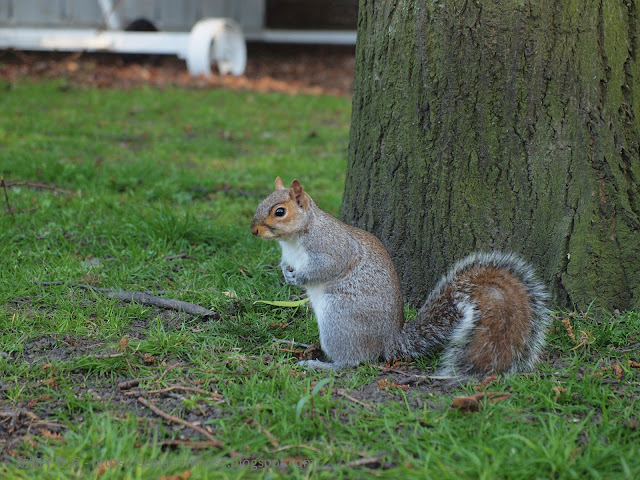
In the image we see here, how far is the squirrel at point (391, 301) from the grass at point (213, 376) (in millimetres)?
86

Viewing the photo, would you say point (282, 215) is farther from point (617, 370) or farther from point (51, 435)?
point (617, 370)

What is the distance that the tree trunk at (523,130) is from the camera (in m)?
2.34

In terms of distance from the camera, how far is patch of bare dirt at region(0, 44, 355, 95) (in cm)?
731

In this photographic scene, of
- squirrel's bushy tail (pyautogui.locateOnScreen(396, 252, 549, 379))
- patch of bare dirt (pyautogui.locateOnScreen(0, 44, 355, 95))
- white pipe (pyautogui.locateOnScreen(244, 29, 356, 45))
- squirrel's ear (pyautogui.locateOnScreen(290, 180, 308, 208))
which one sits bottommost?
squirrel's bushy tail (pyautogui.locateOnScreen(396, 252, 549, 379))

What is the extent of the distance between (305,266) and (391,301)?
32 cm

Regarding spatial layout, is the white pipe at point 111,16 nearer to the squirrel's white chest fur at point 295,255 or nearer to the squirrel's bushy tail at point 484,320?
the squirrel's white chest fur at point 295,255

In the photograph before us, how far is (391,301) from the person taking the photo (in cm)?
234

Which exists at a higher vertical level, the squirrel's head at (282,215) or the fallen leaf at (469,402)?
the squirrel's head at (282,215)

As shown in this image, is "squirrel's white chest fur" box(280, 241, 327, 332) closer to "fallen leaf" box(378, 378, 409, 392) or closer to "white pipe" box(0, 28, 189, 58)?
"fallen leaf" box(378, 378, 409, 392)

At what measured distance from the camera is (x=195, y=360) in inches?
86.7

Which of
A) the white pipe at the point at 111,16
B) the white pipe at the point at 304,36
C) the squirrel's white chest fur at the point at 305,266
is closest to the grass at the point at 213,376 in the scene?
the squirrel's white chest fur at the point at 305,266

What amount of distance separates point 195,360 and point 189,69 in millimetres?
6098

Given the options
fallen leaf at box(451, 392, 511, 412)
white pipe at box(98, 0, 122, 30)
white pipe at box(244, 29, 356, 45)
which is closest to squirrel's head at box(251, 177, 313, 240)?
fallen leaf at box(451, 392, 511, 412)

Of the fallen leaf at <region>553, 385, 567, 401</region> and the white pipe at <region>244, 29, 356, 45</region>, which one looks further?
the white pipe at <region>244, 29, 356, 45</region>
